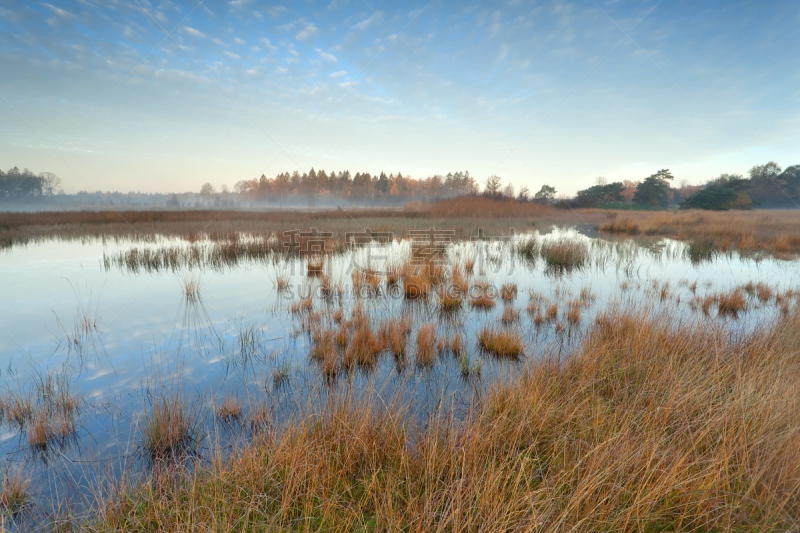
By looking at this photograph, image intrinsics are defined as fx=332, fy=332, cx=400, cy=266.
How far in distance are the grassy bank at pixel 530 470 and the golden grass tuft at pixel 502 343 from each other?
1265 mm

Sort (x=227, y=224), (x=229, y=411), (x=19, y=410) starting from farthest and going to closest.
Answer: (x=227, y=224), (x=229, y=411), (x=19, y=410)

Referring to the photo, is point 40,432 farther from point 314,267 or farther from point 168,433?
point 314,267

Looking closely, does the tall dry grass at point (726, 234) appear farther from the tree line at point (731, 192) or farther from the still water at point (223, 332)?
the tree line at point (731, 192)

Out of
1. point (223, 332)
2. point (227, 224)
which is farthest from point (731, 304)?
point (227, 224)

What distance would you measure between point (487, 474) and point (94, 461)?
108 inches

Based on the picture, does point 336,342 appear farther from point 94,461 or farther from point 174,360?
point 94,461

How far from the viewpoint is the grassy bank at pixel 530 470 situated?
161 cm

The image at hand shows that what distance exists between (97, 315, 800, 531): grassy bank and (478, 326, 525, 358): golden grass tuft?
4.15 ft

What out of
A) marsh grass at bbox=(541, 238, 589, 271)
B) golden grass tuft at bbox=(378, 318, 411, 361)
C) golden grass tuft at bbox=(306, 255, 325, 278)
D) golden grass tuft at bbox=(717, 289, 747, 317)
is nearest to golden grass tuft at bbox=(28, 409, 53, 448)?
golden grass tuft at bbox=(378, 318, 411, 361)

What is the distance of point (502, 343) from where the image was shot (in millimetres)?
4230

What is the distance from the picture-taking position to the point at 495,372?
374 centimetres

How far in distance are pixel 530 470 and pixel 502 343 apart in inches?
91.6

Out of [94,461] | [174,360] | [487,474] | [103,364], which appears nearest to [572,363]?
[487,474]

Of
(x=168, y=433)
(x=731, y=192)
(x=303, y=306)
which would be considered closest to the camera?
(x=168, y=433)
